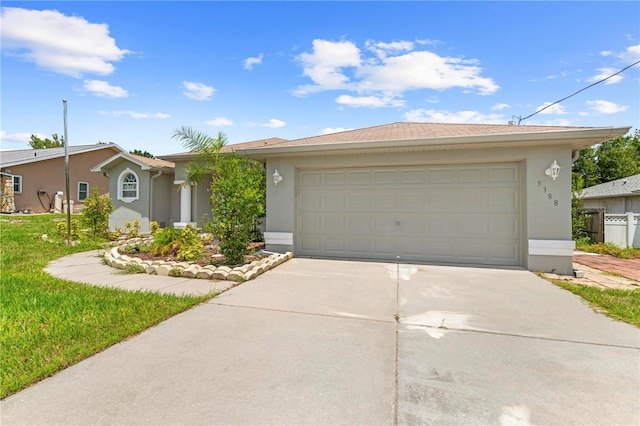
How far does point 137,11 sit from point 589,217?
15.5m

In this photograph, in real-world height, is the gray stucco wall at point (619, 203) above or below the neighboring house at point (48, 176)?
below

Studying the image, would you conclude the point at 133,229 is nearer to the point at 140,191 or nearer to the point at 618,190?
the point at 140,191

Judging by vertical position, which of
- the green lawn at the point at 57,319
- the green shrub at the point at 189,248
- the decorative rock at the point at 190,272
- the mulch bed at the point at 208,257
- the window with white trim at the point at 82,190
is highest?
the window with white trim at the point at 82,190

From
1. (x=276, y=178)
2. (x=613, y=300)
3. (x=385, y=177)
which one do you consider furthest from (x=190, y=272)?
(x=613, y=300)

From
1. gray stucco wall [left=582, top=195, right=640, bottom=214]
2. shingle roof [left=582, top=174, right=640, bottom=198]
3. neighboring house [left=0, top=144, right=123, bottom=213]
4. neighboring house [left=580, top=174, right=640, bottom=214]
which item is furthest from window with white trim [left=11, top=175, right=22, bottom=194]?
gray stucco wall [left=582, top=195, right=640, bottom=214]

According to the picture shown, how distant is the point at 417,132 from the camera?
25.5 feet

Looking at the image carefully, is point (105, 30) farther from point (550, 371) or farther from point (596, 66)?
point (596, 66)

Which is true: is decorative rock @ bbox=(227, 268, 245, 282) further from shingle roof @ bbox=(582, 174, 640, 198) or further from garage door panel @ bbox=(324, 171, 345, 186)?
shingle roof @ bbox=(582, 174, 640, 198)

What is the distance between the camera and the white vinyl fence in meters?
10.0

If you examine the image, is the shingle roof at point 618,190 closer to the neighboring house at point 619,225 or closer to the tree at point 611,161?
the neighboring house at point 619,225

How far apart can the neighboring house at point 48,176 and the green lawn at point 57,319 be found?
16.6m

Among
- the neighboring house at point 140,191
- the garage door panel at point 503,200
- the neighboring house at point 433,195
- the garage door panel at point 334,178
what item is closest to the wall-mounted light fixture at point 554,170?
the neighboring house at point 433,195

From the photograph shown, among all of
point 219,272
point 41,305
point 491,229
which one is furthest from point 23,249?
point 491,229

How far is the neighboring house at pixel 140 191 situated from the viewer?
12.3m
